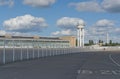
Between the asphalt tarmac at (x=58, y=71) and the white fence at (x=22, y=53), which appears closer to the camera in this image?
the asphalt tarmac at (x=58, y=71)

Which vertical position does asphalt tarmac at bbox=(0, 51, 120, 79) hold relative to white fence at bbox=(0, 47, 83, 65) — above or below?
below

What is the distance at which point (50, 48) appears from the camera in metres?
59.3

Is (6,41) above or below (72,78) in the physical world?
above

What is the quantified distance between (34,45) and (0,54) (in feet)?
38.7

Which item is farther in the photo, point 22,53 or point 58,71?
point 22,53

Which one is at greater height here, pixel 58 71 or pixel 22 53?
pixel 22 53

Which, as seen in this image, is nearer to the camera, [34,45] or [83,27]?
[34,45]

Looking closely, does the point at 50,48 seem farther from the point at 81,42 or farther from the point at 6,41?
the point at 81,42

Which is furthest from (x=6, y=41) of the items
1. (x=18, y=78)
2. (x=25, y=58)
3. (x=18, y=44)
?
(x=18, y=78)

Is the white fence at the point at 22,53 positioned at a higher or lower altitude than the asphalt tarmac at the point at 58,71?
higher

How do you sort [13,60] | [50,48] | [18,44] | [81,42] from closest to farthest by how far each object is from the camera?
[13,60] → [18,44] → [50,48] → [81,42]

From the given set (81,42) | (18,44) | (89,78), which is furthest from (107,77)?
(81,42)

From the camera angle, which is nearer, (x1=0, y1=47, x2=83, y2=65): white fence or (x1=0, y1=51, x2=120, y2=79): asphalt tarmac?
(x1=0, y1=51, x2=120, y2=79): asphalt tarmac

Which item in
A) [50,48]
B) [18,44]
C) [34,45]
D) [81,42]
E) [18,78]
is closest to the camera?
[18,78]
